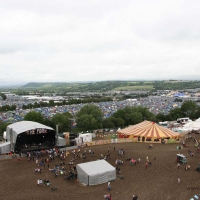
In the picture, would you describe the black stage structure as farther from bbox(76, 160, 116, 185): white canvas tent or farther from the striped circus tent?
bbox(76, 160, 116, 185): white canvas tent

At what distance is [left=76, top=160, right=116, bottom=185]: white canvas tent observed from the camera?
51.0ft

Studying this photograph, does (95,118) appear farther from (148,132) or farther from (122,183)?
(122,183)

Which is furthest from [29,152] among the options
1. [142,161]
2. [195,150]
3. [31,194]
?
[195,150]

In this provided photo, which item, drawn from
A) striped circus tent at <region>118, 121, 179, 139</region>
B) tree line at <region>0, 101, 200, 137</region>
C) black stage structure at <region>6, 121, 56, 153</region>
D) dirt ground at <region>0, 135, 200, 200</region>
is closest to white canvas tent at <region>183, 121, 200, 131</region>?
striped circus tent at <region>118, 121, 179, 139</region>

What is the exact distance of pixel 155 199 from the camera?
1338 centimetres

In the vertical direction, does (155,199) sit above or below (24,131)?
below

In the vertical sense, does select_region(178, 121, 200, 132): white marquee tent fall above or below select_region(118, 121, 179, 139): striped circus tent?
below

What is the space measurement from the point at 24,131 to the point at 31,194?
32.1ft

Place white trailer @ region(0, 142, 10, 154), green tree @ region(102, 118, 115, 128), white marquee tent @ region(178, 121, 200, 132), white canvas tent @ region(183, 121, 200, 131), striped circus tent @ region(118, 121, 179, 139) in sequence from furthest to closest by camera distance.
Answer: green tree @ region(102, 118, 115, 128) < white canvas tent @ region(183, 121, 200, 131) < white marquee tent @ region(178, 121, 200, 132) < striped circus tent @ region(118, 121, 179, 139) < white trailer @ region(0, 142, 10, 154)

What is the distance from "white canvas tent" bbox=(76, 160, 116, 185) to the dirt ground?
1.09ft

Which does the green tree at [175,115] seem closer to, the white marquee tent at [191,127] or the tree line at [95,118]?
the tree line at [95,118]

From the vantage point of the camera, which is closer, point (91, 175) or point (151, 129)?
point (91, 175)

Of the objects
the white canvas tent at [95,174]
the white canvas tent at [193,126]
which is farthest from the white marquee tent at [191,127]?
the white canvas tent at [95,174]

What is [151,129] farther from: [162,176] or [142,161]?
[162,176]
